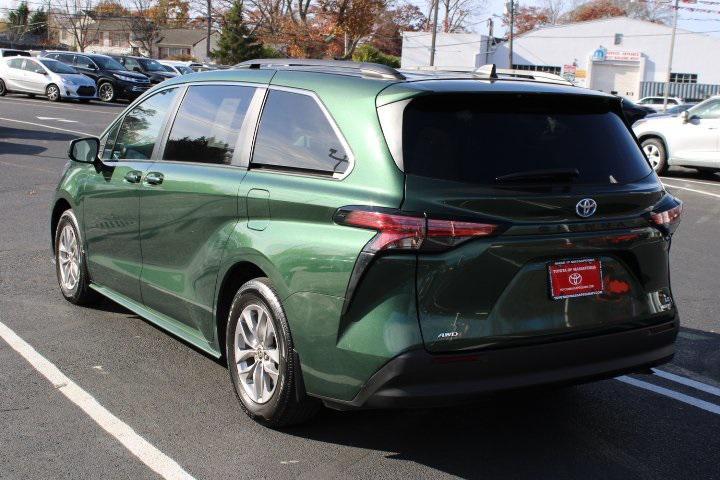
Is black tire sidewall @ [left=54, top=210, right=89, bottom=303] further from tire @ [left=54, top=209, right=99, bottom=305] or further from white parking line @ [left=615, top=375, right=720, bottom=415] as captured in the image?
white parking line @ [left=615, top=375, right=720, bottom=415]

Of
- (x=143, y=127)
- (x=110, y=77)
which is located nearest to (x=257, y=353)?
(x=143, y=127)

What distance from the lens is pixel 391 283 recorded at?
3875mm

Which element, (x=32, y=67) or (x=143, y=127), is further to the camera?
(x=32, y=67)

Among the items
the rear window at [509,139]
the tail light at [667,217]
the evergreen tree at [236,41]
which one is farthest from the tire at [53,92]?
the tail light at [667,217]

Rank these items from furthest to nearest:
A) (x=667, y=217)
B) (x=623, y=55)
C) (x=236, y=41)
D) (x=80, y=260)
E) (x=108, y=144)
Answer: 1. (x=623, y=55)
2. (x=236, y=41)
3. (x=80, y=260)
4. (x=108, y=144)
5. (x=667, y=217)

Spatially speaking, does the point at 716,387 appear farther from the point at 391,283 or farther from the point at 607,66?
the point at 607,66

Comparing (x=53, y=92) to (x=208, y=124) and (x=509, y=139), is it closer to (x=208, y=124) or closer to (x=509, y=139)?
(x=208, y=124)

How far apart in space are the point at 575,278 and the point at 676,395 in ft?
5.62

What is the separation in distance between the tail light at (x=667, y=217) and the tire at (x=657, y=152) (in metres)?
14.2

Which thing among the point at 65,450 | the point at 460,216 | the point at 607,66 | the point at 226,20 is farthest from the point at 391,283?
the point at 607,66

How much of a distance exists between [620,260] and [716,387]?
1766 mm

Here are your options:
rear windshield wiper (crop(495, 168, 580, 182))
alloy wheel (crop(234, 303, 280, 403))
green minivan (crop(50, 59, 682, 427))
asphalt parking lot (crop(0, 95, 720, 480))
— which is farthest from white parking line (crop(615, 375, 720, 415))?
alloy wheel (crop(234, 303, 280, 403))

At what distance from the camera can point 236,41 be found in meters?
57.4

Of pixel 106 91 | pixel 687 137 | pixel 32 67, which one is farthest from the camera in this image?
pixel 106 91
